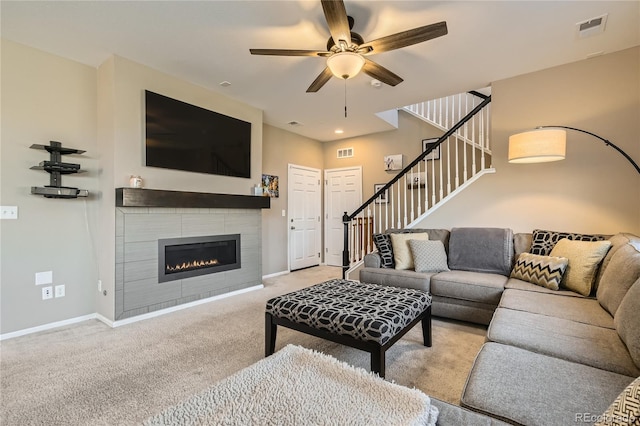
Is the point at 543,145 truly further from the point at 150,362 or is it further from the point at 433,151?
the point at 150,362

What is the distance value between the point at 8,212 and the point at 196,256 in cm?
172

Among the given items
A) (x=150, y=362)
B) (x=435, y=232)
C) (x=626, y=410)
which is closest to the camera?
(x=626, y=410)

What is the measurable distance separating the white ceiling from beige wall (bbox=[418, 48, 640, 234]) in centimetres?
22

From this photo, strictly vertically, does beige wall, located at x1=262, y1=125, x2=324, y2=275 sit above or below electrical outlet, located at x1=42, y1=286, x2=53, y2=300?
above

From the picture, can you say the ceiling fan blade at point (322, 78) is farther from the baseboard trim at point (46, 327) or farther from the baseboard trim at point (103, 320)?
the baseboard trim at point (46, 327)

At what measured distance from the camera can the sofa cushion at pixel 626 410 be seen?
23.4 inches

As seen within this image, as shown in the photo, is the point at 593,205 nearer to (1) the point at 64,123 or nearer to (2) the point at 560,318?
(2) the point at 560,318

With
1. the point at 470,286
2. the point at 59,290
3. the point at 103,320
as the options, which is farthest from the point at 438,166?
the point at 59,290

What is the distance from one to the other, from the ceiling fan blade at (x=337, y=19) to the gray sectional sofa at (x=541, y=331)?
6.83 feet

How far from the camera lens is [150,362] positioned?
2215 mm

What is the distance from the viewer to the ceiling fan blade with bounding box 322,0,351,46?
1807 mm

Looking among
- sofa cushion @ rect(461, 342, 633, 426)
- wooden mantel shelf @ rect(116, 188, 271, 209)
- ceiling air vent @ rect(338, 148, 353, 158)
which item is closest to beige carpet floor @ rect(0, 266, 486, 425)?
sofa cushion @ rect(461, 342, 633, 426)

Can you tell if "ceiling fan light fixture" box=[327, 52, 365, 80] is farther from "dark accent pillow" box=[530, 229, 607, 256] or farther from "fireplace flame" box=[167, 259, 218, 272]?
"fireplace flame" box=[167, 259, 218, 272]

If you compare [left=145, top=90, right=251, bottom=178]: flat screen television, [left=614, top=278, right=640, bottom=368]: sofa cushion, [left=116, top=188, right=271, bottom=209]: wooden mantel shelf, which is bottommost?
[left=614, top=278, right=640, bottom=368]: sofa cushion
